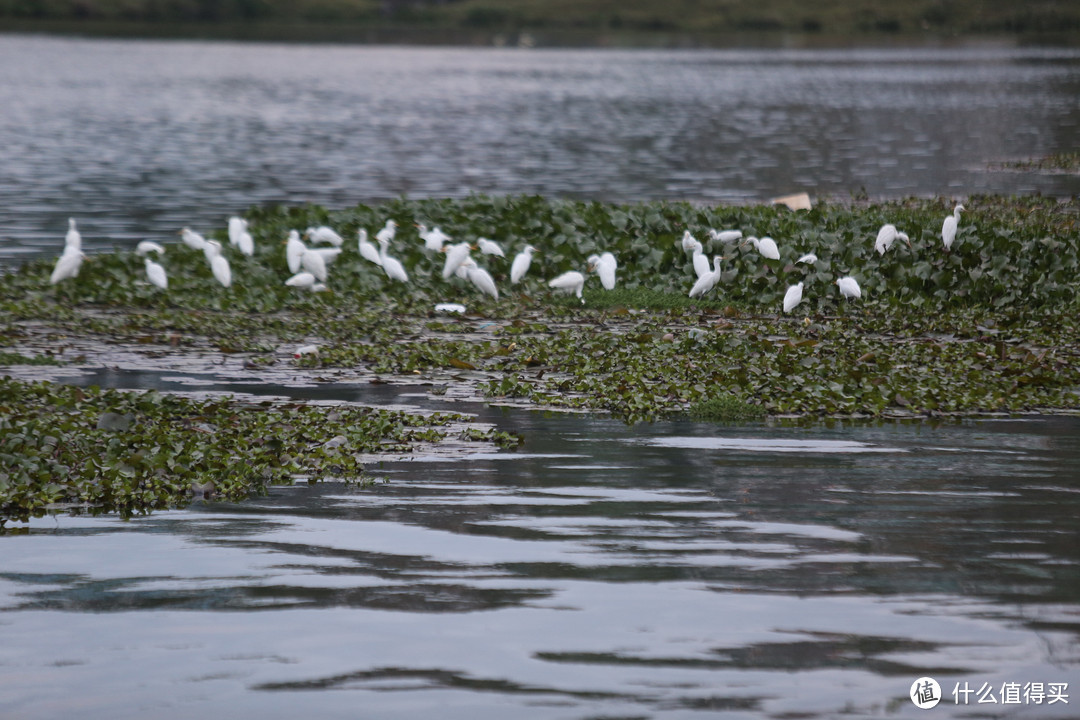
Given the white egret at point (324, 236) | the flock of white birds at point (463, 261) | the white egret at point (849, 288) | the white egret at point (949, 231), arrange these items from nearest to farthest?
the white egret at point (849, 288) → the flock of white birds at point (463, 261) → the white egret at point (949, 231) → the white egret at point (324, 236)

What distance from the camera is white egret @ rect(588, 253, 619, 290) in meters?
21.4

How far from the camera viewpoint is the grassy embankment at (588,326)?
13.7 metres

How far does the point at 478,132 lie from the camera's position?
64.2 m

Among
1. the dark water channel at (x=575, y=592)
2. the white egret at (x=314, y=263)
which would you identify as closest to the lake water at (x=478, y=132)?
the white egret at (x=314, y=263)

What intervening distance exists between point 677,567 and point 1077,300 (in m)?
12.0

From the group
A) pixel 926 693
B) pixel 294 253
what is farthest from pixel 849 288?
pixel 926 693

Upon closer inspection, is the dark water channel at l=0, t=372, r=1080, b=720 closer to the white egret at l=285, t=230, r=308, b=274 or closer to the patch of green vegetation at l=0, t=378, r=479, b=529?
the patch of green vegetation at l=0, t=378, r=479, b=529

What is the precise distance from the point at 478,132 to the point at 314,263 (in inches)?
1702

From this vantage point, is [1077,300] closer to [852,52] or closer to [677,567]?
[677,567]

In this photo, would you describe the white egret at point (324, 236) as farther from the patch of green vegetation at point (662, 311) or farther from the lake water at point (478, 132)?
the lake water at point (478, 132)

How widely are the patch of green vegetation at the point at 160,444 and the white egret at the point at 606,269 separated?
7.15 m

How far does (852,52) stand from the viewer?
5871 inches

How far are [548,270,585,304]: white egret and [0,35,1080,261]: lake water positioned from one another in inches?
499

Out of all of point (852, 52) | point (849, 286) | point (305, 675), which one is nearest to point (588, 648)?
point (305, 675)
